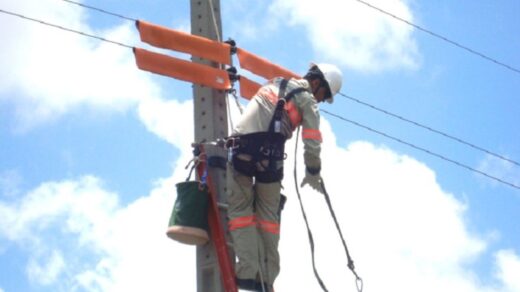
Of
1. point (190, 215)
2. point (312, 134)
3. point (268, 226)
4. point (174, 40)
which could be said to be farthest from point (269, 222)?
point (174, 40)

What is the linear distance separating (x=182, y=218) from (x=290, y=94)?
110 cm

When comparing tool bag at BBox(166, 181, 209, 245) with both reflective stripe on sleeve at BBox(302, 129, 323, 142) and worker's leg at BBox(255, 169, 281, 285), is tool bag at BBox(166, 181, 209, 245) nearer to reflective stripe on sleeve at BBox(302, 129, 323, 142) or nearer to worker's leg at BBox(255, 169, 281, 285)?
worker's leg at BBox(255, 169, 281, 285)

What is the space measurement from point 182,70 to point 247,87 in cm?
68

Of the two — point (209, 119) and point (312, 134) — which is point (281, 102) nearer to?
point (312, 134)

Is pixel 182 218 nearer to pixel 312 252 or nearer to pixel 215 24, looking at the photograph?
pixel 312 252

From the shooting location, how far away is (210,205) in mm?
5762

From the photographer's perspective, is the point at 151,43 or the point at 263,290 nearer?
the point at 263,290

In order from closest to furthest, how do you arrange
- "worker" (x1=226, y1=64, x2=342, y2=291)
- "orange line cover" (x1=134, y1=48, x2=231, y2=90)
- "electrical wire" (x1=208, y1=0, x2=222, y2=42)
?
"worker" (x1=226, y1=64, x2=342, y2=291)
"orange line cover" (x1=134, y1=48, x2=231, y2=90)
"electrical wire" (x1=208, y1=0, x2=222, y2=42)

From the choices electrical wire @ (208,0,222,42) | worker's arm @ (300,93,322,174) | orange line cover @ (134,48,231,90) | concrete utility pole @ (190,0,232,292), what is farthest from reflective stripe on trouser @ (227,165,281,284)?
electrical wire @ (208,0,222,42)

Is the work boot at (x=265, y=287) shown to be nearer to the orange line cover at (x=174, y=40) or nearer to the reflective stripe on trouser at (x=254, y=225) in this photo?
the reflective stripe on trouser at (x=254, y=225)

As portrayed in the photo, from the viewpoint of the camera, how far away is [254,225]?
5621mm

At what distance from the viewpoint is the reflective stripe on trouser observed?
547 cm

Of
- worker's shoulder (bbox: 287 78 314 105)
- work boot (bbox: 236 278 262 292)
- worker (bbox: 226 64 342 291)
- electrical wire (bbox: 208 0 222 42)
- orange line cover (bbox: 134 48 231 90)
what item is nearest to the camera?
work boot (bbox: 236 278 262 292)

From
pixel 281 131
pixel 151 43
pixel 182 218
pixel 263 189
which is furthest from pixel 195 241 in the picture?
pixel 151 43
